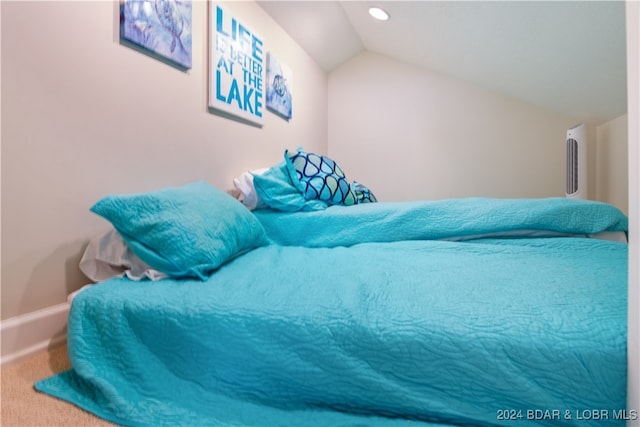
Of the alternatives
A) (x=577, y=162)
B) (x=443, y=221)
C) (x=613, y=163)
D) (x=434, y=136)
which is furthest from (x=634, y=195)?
(x=434, y=136)

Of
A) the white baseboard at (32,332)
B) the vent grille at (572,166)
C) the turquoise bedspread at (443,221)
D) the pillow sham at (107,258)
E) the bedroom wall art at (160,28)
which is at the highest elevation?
the bedroom wall art at (160,28)

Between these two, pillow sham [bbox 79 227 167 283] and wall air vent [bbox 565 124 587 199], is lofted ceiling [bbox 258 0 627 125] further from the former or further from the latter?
pillow sham [bbox 79 227 167 283]

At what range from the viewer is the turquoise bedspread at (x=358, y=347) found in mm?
603

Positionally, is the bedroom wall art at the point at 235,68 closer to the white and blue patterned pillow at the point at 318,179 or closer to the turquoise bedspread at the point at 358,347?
the white and blue patterned pillow at the point at 318,179

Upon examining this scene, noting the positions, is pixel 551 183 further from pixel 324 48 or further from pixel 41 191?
pixel 41 191

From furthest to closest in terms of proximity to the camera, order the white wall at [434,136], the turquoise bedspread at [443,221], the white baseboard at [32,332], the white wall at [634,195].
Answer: the white wall at [434,136]
the turquoise bedspread at [443,221]
the white baseboard at [32,332]
the white wall at [634,195]

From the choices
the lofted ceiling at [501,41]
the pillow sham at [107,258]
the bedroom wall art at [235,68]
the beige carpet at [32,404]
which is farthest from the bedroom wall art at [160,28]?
the beige carpet at [32,404]

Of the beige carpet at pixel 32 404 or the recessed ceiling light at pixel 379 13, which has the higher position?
the recessed ceiling light at pixel 379 13

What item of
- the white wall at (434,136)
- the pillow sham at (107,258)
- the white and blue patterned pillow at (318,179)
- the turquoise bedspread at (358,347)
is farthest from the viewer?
the white wall at (434,136)

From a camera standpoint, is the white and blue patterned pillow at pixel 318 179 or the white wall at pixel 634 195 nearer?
the white wall at pixel 634 195

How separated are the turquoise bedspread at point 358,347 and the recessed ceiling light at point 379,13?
2288 mm

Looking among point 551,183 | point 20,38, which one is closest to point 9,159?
point 20,38

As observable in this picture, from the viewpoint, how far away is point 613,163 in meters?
2.54

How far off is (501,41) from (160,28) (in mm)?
2119
